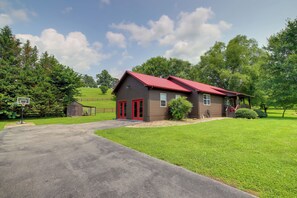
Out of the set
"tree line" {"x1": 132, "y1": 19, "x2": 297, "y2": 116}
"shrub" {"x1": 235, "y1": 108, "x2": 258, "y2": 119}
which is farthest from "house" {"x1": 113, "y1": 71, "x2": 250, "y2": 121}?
"tree line" {"x1": 132, "y1": 19, "x2": 297, "y2": 116}

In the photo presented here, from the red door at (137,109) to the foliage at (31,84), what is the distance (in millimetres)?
13555

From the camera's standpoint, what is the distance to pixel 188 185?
2.85 m

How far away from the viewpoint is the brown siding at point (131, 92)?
42.9 feet

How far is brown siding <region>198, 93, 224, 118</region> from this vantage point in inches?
619

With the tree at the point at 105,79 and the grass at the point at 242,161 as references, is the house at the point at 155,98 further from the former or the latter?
the tree at the point at 105,79

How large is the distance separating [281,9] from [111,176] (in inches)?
608

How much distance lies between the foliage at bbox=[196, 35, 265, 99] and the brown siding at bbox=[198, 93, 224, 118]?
10203 millimetres

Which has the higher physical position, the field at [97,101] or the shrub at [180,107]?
the field at [97,101]

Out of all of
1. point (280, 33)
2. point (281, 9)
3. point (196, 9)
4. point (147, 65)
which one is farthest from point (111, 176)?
point (147, 65)

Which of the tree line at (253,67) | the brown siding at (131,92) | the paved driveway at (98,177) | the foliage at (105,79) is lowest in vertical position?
the paved driveway at (98,177)

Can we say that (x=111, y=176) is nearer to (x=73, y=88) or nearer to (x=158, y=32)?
(x=158, y=32)

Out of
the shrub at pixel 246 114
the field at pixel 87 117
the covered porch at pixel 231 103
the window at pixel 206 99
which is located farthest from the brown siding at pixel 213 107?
the field at pixel 87 117

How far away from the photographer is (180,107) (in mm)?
13328

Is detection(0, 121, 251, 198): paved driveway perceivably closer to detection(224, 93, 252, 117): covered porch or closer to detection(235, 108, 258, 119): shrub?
detection(235, 108, 258, 119): shrub
